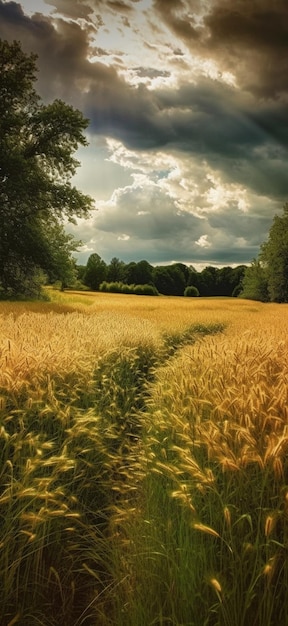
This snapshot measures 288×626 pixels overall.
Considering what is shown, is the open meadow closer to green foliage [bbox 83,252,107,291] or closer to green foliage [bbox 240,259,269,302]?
green foliage [bbox 240,259,269,302]

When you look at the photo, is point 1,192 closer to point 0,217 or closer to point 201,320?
point 0,217

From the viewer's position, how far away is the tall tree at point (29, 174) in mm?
19703

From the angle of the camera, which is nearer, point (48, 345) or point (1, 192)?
point (48, 345)

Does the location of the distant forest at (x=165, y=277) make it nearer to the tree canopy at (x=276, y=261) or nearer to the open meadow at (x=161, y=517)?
the tree canopy at (x=276, y=261)

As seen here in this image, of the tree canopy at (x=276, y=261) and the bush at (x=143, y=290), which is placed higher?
the tree canopy at (x=276, y=261)

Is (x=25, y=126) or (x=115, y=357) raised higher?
(x=25, y=126)

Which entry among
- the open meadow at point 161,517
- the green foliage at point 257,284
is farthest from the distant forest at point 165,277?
the open meadow at point 161,517

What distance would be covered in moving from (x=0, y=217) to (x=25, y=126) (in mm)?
5171

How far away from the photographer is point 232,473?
2514 mm

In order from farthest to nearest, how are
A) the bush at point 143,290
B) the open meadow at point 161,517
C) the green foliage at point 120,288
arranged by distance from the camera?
1. the bush at point 143,290
2. the green foliage at point 120,288
3. the open meadow at point 161,517

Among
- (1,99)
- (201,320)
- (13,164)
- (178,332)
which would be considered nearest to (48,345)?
(178,332)

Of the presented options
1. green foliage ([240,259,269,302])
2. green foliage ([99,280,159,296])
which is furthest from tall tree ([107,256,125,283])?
green foliage ([240,259,269,302])

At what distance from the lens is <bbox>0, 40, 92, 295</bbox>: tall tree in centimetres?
1970

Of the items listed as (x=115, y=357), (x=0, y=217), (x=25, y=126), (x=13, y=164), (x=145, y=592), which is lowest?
(x=145, y=592)
